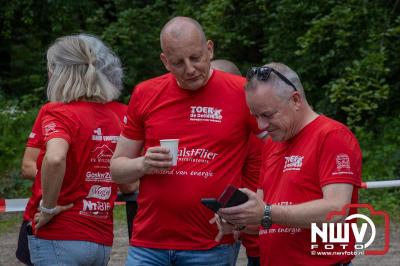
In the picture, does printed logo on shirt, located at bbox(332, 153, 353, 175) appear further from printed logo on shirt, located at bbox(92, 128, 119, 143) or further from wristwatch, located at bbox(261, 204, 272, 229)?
printed logo on shirt, located at bbox(92, 128, 119, 143)

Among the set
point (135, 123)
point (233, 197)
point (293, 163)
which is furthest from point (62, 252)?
point (293, 163)

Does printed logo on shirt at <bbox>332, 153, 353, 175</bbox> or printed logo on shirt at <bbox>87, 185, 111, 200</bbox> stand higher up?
printed logo on shirt at <bbox>332, 153, 353, 175</bbox>

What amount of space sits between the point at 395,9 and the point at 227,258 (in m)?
9.67

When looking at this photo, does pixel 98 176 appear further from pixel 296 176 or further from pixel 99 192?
pixel 296 176

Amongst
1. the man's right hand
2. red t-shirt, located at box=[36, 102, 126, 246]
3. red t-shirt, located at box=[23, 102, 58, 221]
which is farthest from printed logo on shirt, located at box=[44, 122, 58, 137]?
the man's right hand

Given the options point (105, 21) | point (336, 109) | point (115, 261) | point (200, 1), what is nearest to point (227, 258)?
point (115, 261)

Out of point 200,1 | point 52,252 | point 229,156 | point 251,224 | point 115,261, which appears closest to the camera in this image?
point 251,224

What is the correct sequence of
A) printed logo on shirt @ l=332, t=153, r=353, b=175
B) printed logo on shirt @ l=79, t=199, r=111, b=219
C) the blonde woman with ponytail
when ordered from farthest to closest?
1. printed logo on shirt @ l=79, t=199, r=111, b=219
2. the blonde woman with ponytail
3. printed logo on shirt @ l=332, t=153, r=353, b=175

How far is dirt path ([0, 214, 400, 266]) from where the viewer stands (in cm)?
884

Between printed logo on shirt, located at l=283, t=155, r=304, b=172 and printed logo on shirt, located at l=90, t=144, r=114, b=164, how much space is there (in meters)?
1.37

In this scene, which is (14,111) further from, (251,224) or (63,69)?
(251,224)

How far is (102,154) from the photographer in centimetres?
487

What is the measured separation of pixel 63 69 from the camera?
4.87 m

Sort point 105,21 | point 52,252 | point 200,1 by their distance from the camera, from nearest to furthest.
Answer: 1. point 52,252
2. point 200,1
3. point 105,21
